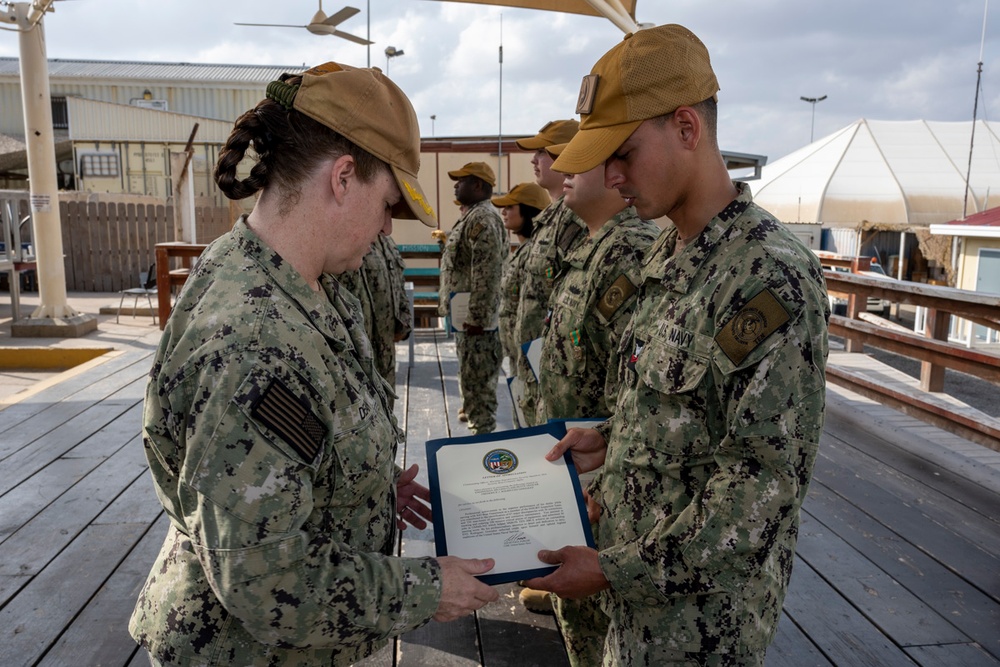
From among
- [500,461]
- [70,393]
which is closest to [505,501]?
[500,461]

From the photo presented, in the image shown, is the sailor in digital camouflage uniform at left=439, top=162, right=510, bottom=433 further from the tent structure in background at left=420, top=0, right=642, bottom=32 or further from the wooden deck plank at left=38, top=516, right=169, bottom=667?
the wooden deck plank at left=38, top=516, right=169, bottom=667

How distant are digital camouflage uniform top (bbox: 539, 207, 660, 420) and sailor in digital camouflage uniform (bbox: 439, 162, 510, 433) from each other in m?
2.22

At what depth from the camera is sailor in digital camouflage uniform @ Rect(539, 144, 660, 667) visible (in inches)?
102

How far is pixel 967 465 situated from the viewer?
4.08 m

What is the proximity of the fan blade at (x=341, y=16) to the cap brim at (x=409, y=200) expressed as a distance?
26.1 ft

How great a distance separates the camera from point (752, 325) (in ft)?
4.27

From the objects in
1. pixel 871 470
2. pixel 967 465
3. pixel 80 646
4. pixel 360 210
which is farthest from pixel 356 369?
pixel 967 465

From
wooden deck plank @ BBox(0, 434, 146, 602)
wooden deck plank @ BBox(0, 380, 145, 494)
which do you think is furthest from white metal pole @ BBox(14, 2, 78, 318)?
wooden deck plank @ BBox(0, 434, 146, 602)

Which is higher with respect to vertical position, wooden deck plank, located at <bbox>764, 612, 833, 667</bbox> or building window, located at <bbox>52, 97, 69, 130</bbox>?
building window, located at <bbox>52, 97, 69, 130</bbox>

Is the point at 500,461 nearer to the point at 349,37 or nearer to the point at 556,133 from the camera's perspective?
the point at 556,133

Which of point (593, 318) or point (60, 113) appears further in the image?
point (60, 113)

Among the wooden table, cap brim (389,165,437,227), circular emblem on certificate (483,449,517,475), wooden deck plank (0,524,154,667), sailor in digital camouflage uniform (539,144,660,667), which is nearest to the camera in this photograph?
cap brim (389,165,437,227)

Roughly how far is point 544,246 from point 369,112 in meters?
2.56

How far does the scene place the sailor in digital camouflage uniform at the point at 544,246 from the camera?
3.64 metres
